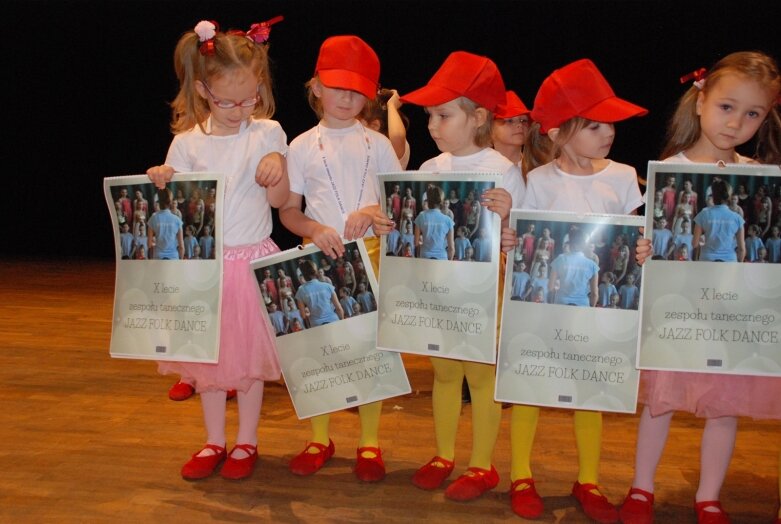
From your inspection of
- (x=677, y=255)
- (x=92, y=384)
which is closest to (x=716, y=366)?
(x=677, y=255)

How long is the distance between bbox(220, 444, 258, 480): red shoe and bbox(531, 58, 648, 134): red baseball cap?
4.05 feet

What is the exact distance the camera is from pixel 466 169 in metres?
2.05

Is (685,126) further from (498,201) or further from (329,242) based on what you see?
(329,242)

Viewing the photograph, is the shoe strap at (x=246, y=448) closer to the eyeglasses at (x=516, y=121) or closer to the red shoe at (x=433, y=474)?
the red shoe at (x=433, y=474)

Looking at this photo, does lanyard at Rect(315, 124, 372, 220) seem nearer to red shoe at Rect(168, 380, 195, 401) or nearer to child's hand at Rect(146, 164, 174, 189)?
child's hand at Rect(146, 164, 174, 189)

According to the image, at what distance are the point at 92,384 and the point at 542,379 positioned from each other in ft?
6.65

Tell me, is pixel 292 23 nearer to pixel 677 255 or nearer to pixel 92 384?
pixel 92 384

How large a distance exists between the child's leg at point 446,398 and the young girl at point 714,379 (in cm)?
50

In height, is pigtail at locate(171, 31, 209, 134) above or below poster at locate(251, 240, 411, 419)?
above

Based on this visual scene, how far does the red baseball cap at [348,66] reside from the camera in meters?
2.09

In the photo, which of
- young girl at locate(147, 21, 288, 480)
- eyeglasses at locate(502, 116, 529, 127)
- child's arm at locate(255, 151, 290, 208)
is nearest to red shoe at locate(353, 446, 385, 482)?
young girl at locate(147, 21, 288, 480)

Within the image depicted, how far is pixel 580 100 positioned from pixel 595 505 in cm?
103

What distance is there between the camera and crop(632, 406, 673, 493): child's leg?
6.51 ft

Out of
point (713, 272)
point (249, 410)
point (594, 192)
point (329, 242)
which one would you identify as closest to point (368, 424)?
point (249, 410)
